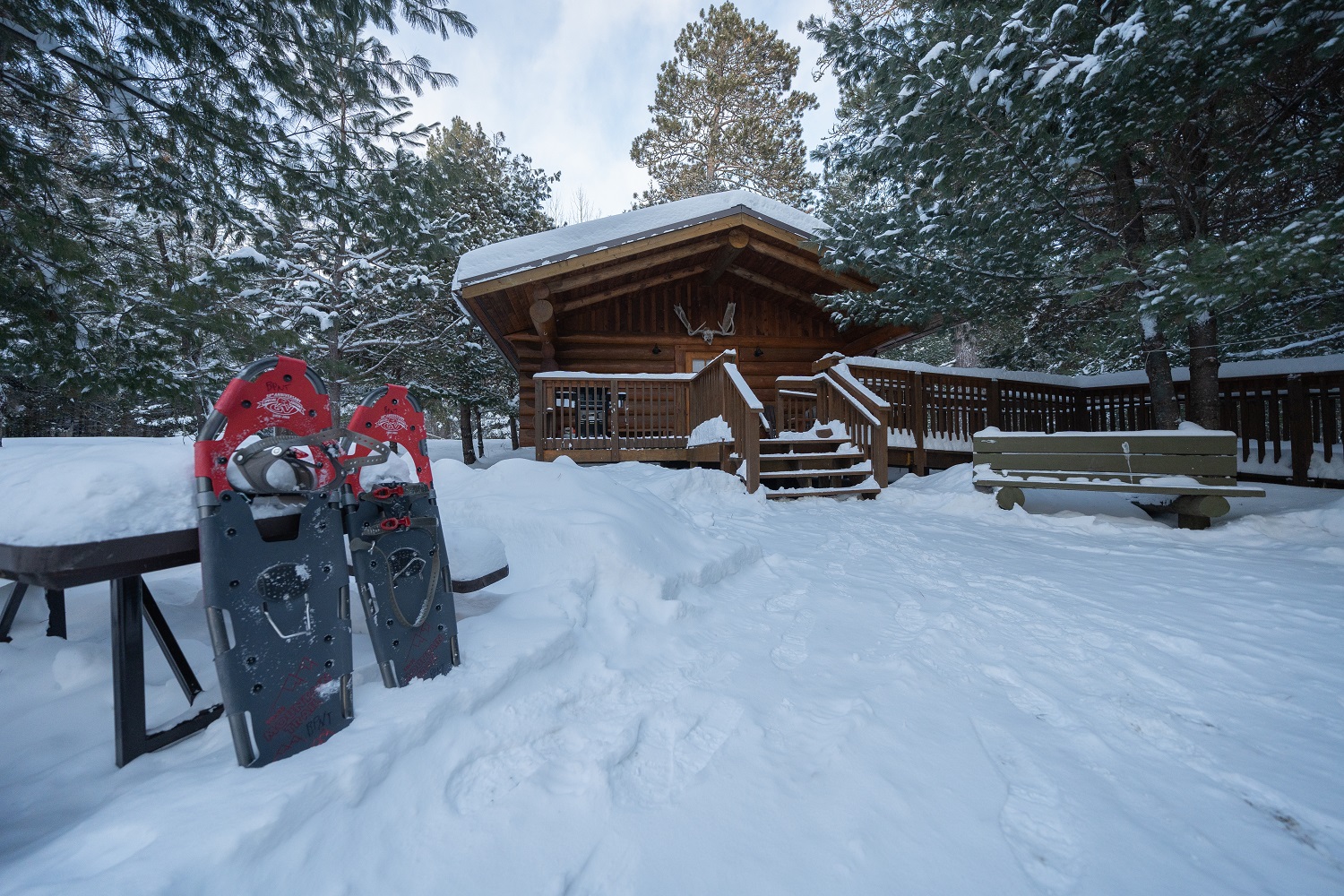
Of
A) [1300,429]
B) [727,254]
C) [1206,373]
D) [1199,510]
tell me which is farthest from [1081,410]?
[727,254]

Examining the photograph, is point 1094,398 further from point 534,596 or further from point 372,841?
point 372,841

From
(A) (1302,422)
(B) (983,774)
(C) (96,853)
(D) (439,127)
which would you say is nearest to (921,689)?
(B) (983,774)

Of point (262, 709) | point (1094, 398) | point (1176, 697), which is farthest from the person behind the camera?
point (1094, 398)

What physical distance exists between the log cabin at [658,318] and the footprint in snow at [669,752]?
15.1ft

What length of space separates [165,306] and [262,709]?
3.95 m

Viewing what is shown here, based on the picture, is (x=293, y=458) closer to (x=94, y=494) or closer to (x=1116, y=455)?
(x=94, y=494)

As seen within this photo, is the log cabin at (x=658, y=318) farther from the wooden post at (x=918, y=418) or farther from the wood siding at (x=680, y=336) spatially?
the wooden post at (x=918, y=418)

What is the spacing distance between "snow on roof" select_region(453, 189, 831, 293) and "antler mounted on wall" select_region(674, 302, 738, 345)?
Result: 1948mm

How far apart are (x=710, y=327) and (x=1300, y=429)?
28.0 feet

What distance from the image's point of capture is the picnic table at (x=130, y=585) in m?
1.15

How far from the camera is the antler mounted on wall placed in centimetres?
1045

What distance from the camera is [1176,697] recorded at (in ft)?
6.30

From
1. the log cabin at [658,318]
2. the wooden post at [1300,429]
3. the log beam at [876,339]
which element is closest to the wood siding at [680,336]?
the log cabin at [658,318]

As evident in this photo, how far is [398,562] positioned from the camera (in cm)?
184
